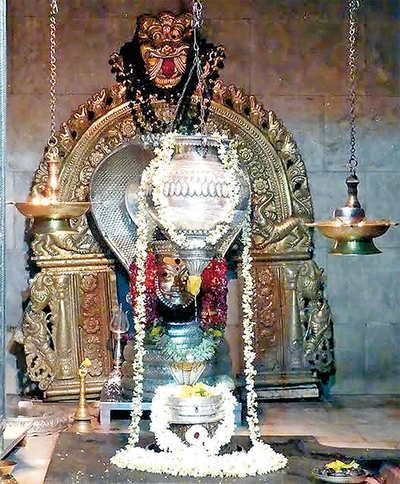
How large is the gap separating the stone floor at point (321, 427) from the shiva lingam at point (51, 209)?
1750mm

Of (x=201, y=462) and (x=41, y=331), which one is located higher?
(x=41, y=331)

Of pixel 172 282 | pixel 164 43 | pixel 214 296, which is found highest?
pixel 164 43

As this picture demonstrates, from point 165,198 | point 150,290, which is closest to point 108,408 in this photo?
point 150,290

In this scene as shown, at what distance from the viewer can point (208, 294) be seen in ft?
35.7

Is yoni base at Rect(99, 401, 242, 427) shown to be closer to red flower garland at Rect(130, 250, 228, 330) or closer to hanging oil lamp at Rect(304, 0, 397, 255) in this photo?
red flower garland at Rect(130, 250, 228, 330)

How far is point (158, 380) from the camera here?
10.8 m

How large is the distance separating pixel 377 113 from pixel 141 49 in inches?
92.7

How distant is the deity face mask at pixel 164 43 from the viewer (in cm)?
1176

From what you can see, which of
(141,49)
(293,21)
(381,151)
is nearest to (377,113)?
(381,151)

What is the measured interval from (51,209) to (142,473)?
76.0 inches

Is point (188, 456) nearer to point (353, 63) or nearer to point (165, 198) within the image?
point (165, 198)

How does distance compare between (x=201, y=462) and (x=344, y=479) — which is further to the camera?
(x=201, y=462)

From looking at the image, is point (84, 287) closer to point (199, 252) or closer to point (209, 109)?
point (209, 109)

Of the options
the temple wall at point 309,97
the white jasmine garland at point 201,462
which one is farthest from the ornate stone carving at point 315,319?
the white jasmine garland at point 201,462
